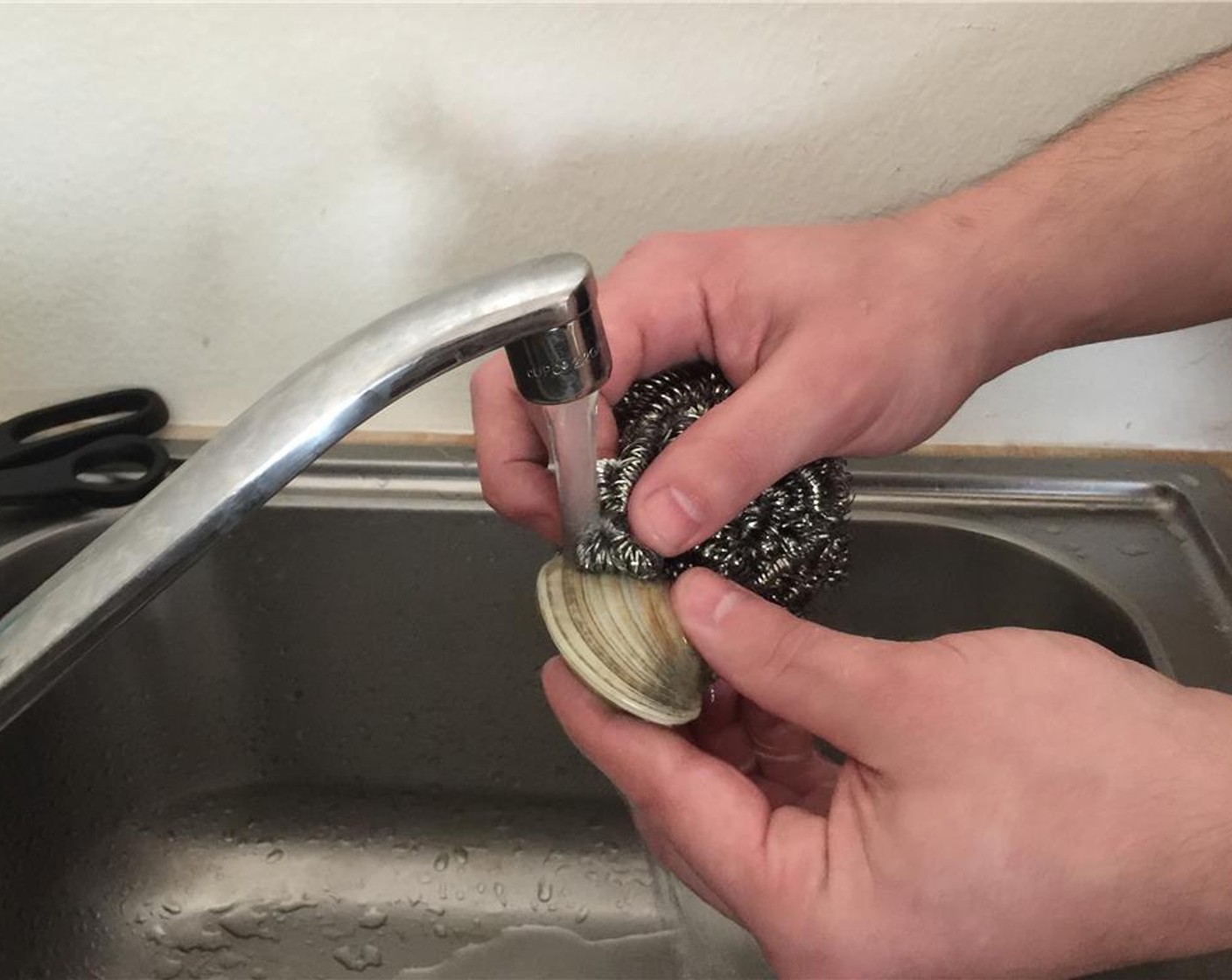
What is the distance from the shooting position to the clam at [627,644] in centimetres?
40

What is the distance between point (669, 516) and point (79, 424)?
1.37 ft

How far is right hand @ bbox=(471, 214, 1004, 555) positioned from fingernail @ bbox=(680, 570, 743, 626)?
0.05m

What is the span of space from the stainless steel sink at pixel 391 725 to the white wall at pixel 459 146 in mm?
89

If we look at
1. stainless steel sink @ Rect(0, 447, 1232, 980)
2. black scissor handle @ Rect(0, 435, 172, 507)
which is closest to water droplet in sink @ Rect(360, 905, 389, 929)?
stainless steel sink @ Rect(0, 447, 1232, 980)

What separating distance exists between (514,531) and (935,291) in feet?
0.90

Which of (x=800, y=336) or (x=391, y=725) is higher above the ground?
(x=800, y=336)

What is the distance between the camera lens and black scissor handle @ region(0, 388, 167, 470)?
0.59 m

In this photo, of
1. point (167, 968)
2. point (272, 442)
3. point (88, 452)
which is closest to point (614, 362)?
point (272, 442)

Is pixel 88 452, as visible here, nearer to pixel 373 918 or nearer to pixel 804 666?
pixel 373 918

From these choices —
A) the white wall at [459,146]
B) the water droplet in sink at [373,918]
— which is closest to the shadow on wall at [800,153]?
the white wall at [459,146]

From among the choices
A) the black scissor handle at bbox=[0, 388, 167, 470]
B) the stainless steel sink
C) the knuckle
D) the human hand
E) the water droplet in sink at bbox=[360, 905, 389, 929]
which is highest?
the black scissor handle at bbox=[0, 388, 167, 470]

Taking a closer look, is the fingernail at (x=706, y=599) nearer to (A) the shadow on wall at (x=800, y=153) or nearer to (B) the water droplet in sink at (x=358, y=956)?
(A) the shadow on wall at (x=800, y=153)

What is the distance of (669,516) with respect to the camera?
397 millimetres

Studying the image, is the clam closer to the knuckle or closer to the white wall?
the knuckle
